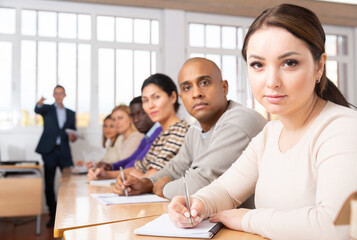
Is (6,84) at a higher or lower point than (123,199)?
higher

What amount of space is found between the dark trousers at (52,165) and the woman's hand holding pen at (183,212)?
4.27 metres

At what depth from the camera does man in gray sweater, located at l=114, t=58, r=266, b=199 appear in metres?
1.51

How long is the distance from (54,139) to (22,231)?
129 cm

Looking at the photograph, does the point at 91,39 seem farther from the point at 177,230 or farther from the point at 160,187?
the point at 177,230

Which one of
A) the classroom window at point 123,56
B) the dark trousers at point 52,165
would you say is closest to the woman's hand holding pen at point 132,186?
the dark trousers at point 52,165

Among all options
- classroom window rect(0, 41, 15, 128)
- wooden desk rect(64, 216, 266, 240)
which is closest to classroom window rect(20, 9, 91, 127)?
classroom window rect(0, 41, 15, 128)

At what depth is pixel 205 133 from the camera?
1.83m

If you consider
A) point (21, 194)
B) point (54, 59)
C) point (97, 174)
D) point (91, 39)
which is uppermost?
point (91, 39)

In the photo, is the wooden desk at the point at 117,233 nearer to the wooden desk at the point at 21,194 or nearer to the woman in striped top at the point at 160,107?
the woman in striped top at the point at 160,107

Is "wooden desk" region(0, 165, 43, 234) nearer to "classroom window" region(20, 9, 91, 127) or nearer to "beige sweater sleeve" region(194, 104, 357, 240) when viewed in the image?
"classroom window" region(20, 9, 91, 127)

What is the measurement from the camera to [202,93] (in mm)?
1774

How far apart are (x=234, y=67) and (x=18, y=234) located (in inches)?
172

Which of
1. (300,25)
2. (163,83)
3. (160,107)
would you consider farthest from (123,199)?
(163,83)

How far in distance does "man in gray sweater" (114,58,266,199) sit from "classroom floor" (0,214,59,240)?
8.46ft
